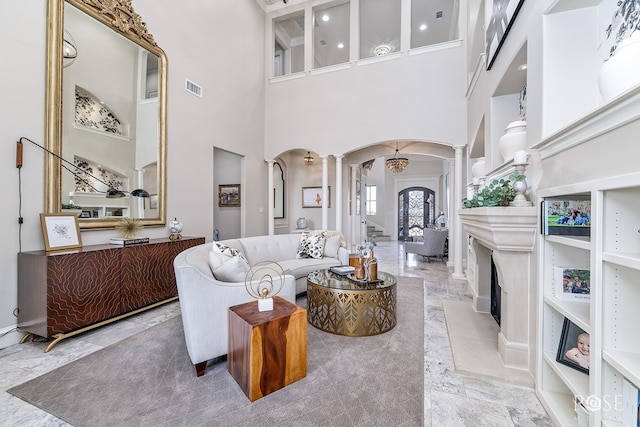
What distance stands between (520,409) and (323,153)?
531cm

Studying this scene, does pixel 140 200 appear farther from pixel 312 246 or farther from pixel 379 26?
pixel 379 26

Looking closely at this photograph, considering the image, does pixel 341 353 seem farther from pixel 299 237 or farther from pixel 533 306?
pixel 299 237

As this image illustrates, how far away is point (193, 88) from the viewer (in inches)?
183

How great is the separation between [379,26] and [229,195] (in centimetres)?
549

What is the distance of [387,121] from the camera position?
18.6 ft

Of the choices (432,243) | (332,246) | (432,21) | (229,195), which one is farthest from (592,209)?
(432,21)

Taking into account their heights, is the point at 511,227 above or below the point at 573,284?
above

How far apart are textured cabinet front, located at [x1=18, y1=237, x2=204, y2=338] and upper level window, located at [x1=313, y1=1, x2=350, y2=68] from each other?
6361 millimetres

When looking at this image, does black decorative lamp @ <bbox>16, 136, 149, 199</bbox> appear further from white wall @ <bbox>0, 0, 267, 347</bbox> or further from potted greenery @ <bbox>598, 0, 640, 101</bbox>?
potted greenery @ <bbox>598, 0, 640, 101</bbox>

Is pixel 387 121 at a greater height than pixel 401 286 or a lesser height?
greater

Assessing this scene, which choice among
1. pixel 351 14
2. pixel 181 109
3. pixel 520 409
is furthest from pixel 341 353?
pixel 351 14

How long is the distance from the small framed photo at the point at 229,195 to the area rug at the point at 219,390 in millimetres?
3963

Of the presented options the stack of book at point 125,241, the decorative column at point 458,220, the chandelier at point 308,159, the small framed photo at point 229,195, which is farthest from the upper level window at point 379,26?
the stack of book at point 125,241

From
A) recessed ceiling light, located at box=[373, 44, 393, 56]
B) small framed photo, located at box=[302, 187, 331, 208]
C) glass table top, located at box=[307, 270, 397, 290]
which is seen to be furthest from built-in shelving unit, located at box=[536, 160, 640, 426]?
recessed ceiling light, located at box=[373, 44, 393, 56]
